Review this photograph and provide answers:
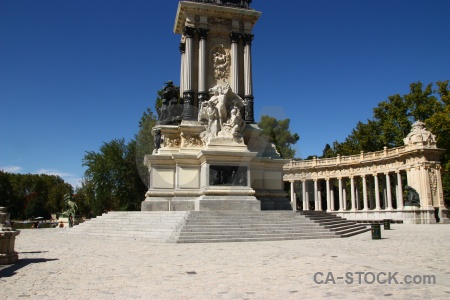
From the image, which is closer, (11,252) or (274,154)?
(11,252)

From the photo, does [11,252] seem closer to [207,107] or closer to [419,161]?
[207,107]

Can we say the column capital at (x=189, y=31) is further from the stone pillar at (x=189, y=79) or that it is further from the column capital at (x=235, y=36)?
the column capital at (x=235, y=36)

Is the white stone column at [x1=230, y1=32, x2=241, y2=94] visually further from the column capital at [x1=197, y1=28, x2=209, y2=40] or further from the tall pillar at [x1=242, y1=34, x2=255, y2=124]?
the column capital at [x1=197, y1=28, x2=209, y2=40]

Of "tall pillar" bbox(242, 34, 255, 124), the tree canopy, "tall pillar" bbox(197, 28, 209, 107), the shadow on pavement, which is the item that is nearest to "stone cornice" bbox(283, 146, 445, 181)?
"tall pillar" bbox(242, 34, 255, 124)

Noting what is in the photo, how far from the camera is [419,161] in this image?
35.7 m

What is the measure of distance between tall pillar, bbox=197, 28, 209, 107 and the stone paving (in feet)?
44.2

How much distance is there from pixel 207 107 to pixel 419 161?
24.3m

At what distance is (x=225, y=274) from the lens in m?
7.56

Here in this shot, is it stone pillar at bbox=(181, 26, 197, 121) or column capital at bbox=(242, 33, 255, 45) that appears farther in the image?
column capital at bbox=(242, 33, 255, 45)

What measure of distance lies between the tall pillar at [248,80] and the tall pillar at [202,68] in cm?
264

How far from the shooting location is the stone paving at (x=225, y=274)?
6.03m

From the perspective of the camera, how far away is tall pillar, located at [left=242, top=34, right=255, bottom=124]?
24.0m

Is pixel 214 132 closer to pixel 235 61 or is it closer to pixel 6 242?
pixel 235 61

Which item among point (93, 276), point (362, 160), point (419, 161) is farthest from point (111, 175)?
point (93, 276)
